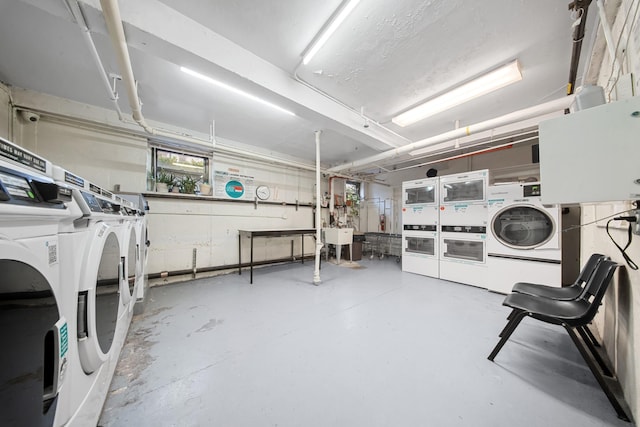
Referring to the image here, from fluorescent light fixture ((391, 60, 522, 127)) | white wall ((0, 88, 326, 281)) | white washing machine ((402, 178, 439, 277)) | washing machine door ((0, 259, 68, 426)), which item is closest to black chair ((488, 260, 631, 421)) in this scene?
fluorescent light fixture ((391, 60, 522, 127))

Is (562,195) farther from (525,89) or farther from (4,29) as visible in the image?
(4,29)

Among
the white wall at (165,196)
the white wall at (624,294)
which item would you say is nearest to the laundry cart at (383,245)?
the white wall at (165,196)

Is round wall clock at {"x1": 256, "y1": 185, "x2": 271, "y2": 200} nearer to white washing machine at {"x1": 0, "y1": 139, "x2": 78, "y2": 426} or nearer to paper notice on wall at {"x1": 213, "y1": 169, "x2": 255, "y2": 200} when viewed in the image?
paper notice on wall at {"x1": 213, "y1": 169, "x2": 255, "y2": 200}

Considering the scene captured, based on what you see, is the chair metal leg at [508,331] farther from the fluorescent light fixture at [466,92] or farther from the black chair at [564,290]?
the fluorescent light fixture at [466,92]

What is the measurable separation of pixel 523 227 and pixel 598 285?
185 centimetres

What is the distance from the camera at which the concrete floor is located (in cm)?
117

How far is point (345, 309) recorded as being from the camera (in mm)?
2484

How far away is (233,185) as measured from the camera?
4.25m

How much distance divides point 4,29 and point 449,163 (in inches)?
270

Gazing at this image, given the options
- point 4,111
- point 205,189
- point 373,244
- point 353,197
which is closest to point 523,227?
point 373,244

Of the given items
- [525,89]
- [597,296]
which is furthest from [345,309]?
[525,89]

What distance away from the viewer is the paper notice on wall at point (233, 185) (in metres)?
4.07

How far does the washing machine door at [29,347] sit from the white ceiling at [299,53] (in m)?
1.84

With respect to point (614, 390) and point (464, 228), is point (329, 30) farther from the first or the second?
point (464, 228)
